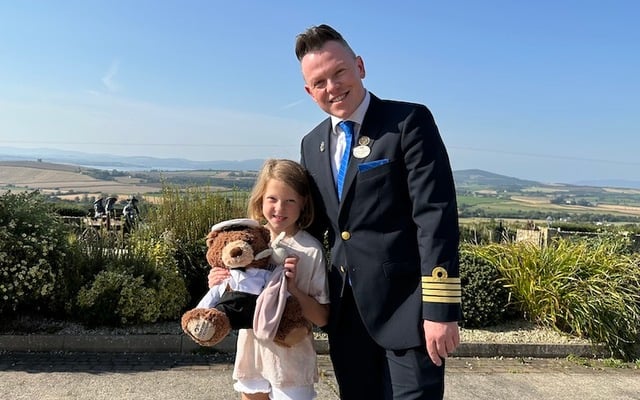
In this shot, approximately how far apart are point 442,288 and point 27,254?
4.36 m

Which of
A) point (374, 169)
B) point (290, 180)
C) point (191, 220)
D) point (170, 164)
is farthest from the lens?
point (170, 164)

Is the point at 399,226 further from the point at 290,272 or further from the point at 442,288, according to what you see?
the point at 290,272

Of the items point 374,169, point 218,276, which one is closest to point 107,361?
point 218,276

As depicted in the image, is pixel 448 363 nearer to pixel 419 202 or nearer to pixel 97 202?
pixel 419 202

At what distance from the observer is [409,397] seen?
1976mm

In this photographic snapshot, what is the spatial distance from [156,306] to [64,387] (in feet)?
4.20

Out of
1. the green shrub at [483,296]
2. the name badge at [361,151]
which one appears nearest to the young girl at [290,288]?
the name badge at [361,151]

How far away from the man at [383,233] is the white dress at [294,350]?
0.28 feet

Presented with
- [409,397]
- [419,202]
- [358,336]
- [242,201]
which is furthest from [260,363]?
[242,201]

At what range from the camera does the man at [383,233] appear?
74.3 inches

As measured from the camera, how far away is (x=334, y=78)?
2055 mm

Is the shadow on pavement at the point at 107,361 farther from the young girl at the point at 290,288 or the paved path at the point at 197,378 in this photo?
the young girl at the point at 290,288

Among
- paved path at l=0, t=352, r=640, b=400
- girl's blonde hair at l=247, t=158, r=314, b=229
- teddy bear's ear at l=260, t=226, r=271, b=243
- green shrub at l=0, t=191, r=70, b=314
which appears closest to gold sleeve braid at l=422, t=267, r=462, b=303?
girl's blonde hair at l=247, t=158, r=314, b=229

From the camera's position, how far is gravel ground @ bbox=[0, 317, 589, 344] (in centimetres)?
488
